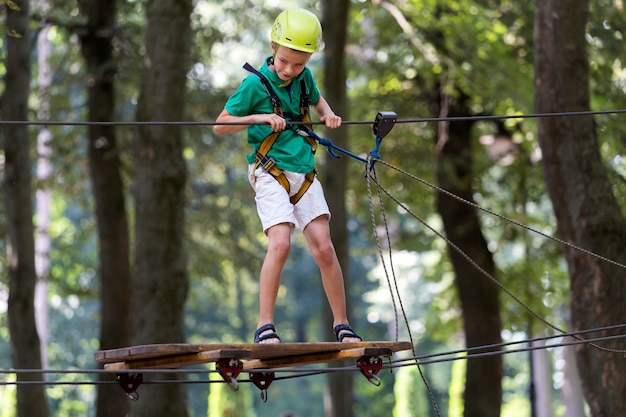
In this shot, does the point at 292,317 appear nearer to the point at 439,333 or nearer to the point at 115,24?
the point at 439,333

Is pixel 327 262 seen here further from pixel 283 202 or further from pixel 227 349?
pixel 227 349

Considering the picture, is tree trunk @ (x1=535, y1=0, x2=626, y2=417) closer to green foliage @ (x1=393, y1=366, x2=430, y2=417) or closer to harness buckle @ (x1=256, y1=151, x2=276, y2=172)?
harness buckle @ (x1=256, y1=151, x2=276, y2=172)

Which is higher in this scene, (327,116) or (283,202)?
(327,116)

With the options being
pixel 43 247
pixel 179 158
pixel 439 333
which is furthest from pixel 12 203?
pixel 43 247

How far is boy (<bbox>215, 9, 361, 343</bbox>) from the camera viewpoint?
5883mm

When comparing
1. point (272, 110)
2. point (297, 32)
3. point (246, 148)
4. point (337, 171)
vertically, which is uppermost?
point (246, 148)

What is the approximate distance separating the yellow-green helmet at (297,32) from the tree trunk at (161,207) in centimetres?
509

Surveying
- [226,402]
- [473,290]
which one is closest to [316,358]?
[473,290]

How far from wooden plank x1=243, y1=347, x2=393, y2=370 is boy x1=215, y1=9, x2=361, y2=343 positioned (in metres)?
0.21

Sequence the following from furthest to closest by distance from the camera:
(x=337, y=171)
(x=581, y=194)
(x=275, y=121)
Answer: (x=337, y=171), (x=581, y=194), (x=275, y=121)

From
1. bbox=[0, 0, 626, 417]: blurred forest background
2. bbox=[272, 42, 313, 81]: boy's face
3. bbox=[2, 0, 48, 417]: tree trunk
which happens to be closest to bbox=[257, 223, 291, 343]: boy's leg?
bbox=[272, 42, 313, 81]: boy's face

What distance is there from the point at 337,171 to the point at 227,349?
8.92 m

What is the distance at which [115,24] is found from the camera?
1623cm

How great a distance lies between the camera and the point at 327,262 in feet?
20.7
